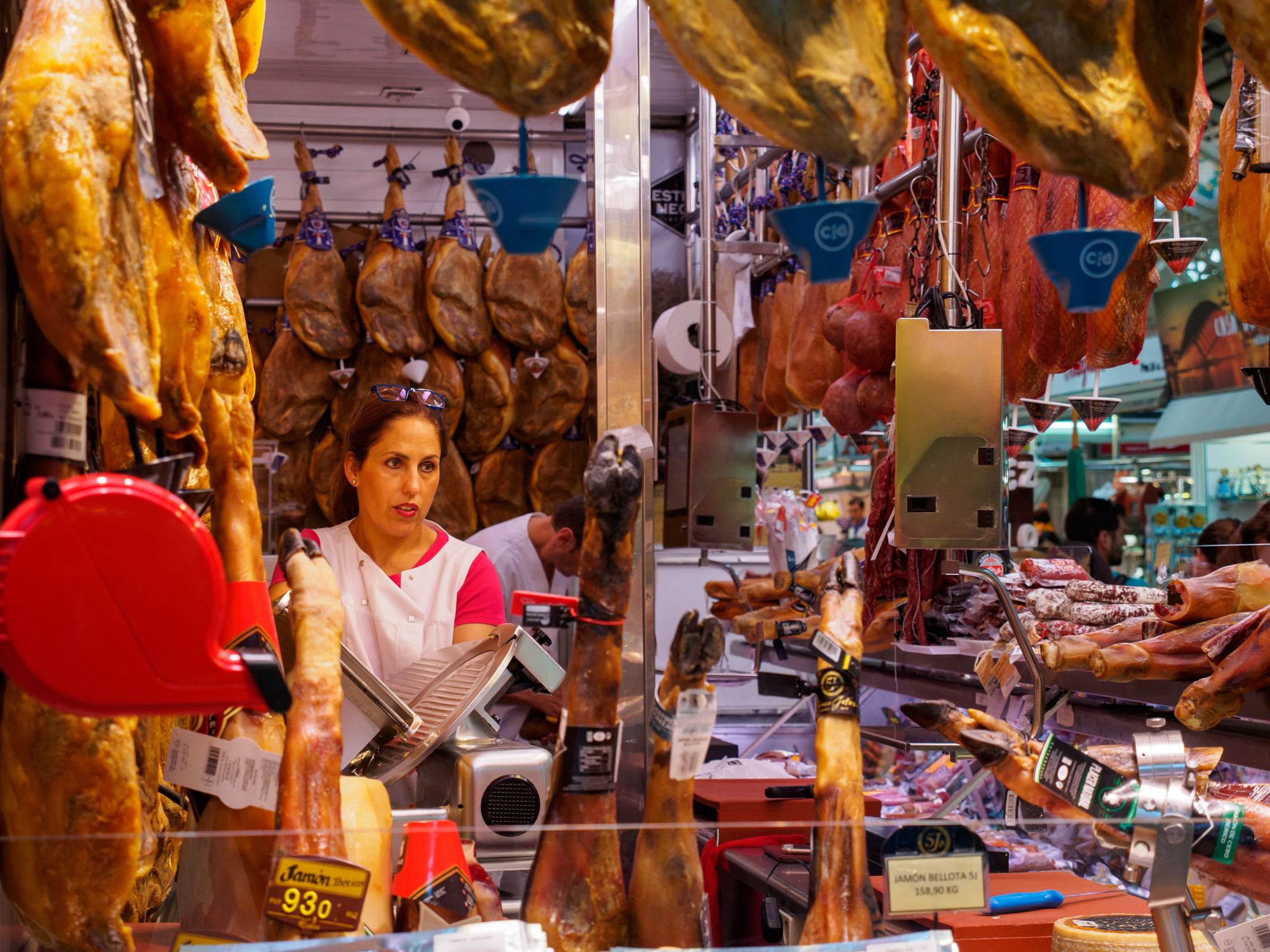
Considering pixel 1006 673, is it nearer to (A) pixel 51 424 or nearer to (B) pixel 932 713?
(B) pixel 932 713

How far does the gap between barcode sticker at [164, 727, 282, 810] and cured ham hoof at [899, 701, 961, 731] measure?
76cm

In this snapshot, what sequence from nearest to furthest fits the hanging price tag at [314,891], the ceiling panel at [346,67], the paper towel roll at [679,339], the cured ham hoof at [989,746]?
the hanging price tag at [314,891] < the cured ham hoof at [989,746] < the paper towel roll at [679,339] < the ceiling panel at [346,67]

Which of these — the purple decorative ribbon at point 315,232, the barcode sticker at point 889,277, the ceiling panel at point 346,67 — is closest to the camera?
the barcode sticker at point 889,277

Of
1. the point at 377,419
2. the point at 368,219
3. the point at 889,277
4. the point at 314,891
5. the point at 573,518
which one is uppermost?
the point at 368,219

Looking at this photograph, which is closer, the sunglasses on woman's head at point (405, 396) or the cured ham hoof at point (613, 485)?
the cured ham hoof at point (613, 485)

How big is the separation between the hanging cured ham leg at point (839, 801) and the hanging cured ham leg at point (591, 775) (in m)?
0.21

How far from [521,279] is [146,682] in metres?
Result: 5.50

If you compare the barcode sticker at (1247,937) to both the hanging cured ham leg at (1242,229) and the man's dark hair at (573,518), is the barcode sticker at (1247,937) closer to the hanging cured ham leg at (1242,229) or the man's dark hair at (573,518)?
the hanging cured ham leg at (1242,229)

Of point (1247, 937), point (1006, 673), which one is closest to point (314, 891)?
point (1247, 937)

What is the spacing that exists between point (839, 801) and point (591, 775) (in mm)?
275

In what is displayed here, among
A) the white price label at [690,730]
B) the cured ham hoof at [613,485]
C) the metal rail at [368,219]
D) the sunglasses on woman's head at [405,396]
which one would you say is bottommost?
the white price label at [690,730]

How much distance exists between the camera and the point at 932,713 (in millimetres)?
1503

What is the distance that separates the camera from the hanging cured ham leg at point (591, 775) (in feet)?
3.99

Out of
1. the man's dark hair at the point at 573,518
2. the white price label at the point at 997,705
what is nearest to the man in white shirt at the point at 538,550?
the man's dark hair at the point at 573,518
